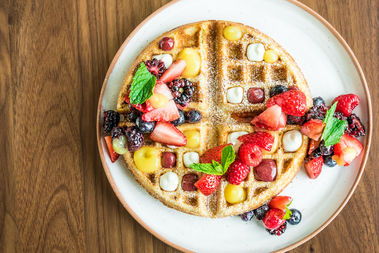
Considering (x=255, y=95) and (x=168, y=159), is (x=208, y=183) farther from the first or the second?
(x=255, y=95)

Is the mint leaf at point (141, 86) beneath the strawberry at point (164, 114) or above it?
above

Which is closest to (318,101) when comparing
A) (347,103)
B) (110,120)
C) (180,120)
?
(347,103)

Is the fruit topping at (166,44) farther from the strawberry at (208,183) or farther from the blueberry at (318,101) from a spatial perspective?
the blueberry at (318,101)

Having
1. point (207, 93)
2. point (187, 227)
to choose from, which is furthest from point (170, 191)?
point (207, 93)

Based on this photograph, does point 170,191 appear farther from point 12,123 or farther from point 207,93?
point 12,123

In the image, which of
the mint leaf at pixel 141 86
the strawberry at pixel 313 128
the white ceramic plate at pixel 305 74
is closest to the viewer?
the mint leaf at pixel 141 86

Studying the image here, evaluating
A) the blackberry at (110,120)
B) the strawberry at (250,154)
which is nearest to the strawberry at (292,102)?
the strawberry at (250,154)

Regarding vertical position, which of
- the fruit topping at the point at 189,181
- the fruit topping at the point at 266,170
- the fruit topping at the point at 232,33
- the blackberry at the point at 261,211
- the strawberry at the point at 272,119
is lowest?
the blackberry at the point at 261,211

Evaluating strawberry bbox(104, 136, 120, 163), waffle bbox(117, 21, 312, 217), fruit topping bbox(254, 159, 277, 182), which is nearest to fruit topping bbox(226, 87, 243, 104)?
waffle bbox(117, 21, 312, 217)
